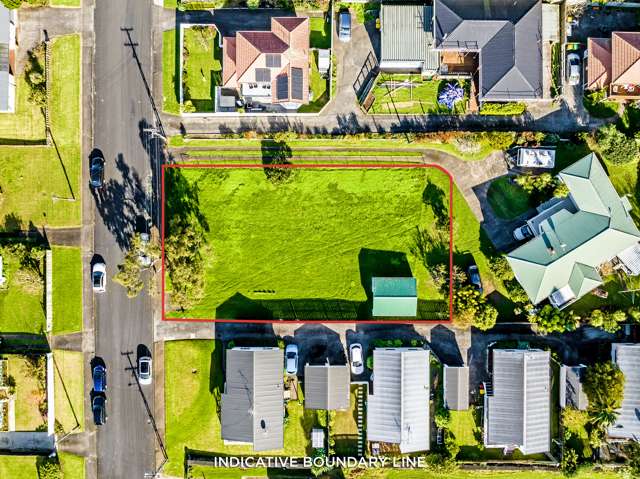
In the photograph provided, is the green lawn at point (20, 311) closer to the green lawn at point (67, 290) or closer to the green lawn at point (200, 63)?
the green lawn at point (67, 290)

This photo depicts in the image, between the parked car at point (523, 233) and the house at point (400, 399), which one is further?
the parked car at point (523, 233)

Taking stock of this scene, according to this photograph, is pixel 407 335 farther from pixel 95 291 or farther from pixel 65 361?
pixel 65 361

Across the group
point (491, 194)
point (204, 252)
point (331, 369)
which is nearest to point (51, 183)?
point (204, 252)

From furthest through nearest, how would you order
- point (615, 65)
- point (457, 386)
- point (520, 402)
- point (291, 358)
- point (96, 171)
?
point (96, 171) → point (291, 358) → point (457, 386) → point (615, 65) → point (520, 402)

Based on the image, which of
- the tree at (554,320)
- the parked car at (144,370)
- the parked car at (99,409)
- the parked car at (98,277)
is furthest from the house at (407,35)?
the parked car at (99,409)

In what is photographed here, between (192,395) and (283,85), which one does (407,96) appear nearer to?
(283,85)

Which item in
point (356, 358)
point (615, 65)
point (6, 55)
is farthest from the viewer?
point (356, 358)

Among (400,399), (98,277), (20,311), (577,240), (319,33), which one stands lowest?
(400,399)

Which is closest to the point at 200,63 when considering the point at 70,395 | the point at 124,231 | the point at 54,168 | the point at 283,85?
the point at 283,85
